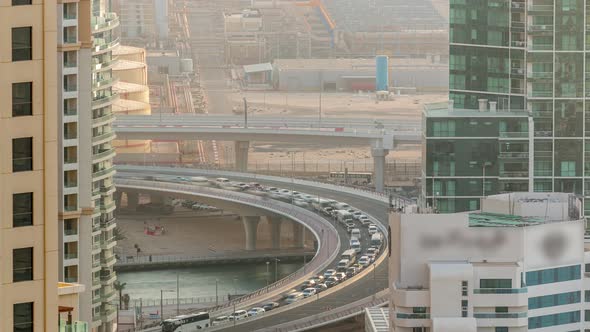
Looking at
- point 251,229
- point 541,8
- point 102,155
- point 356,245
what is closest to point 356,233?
point 356,245

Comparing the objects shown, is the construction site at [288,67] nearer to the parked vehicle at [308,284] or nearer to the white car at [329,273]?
the white car at [329,273]

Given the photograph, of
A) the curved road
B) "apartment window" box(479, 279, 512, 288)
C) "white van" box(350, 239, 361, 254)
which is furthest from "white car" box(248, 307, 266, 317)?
"apartment window" box(479, 279, 512, 288)

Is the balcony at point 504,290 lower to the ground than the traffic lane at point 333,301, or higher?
higher

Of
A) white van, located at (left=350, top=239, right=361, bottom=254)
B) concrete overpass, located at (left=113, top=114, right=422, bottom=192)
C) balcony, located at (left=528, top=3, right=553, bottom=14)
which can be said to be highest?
balcony, located at (left=528, top=3, right=553, bottom=14)

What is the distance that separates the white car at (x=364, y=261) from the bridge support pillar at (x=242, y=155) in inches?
845

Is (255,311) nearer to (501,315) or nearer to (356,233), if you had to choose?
(356,233)

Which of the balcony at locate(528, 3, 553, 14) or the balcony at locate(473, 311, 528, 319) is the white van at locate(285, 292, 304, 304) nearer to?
the balcony at locate(528, 3, 553, 14)

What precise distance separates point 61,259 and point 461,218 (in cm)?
473

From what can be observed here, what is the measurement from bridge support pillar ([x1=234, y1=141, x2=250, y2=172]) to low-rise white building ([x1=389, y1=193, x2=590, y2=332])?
4409cm

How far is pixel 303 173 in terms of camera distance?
6794 cm

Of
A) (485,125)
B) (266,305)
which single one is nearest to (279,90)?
(266,305)

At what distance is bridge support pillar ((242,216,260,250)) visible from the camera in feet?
169

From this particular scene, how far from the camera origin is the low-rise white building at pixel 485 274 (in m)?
21.5

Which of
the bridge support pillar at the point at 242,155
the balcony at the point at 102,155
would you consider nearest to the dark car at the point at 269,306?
the balcony at the point at 102,155
